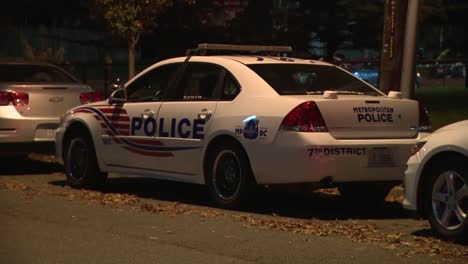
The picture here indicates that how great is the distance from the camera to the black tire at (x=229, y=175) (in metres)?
9.04

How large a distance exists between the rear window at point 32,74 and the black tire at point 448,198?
733 cm

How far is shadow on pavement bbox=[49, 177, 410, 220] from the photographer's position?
931 centimetres

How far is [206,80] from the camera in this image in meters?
9.88

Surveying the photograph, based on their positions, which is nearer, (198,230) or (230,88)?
(198,230)

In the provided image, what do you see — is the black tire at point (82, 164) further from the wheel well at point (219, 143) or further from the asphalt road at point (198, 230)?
the wheel well at point (219, 143)

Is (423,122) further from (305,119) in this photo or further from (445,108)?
(445,108)

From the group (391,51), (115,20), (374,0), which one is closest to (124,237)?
(391,51)

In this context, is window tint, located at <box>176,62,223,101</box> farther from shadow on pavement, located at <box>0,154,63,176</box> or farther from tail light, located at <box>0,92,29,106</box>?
shadow on pavement, located at <box>0,154,63,176</box>

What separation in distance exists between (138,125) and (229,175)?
5.21ft

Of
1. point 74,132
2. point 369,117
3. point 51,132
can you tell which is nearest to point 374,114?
point 369,117

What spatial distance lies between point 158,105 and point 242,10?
131 ft

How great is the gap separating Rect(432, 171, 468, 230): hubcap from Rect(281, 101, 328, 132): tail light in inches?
55.2

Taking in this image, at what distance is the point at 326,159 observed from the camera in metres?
8.54

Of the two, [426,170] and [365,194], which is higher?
[426,170]
